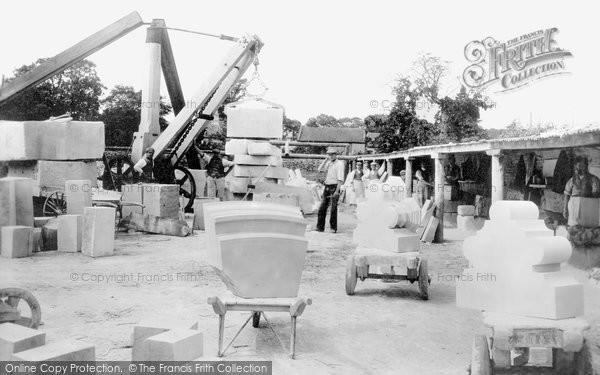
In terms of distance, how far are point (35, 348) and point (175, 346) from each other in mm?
792

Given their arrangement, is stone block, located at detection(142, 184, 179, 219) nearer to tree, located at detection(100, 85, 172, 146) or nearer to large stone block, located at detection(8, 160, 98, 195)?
large stone block, located at detection(8, 160, 98, 195)

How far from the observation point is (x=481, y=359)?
3289 mm

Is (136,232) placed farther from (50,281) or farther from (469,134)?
(469,134)

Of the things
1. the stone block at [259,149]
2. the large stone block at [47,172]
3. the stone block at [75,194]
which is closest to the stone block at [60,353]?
the stone block at [75,194]

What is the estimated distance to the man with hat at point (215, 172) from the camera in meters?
17.0

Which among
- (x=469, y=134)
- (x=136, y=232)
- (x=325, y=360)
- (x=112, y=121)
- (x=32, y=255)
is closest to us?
(x=325, y=360)

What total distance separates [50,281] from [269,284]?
385 centimetres

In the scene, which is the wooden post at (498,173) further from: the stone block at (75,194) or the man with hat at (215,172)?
the man with hat at (215,172)

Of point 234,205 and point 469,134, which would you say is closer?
point 234,205

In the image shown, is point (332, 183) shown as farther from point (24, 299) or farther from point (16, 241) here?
point (24, 299)

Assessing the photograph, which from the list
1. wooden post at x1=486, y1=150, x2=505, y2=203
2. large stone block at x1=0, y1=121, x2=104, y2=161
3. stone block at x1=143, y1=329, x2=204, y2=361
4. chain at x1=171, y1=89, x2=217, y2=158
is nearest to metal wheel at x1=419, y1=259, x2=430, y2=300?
stone block at x1=143, y1=329, x2=204, y2=361

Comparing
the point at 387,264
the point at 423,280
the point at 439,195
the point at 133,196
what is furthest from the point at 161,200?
the point at 423,280

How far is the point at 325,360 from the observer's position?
4.36m

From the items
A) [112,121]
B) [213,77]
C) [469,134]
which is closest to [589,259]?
[213,77]
